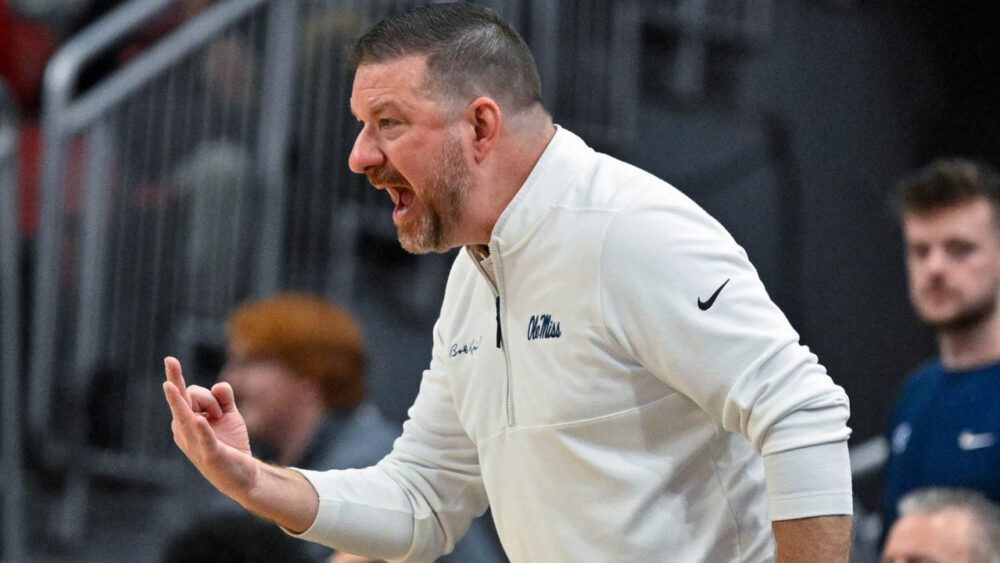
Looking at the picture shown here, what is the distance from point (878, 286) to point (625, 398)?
3.99m

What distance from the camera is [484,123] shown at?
6.73 ft

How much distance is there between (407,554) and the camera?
2291 mm

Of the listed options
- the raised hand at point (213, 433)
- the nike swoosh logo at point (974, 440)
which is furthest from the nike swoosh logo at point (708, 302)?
the nike swoosh logo at point (974, 440)

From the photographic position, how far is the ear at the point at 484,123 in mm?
2035

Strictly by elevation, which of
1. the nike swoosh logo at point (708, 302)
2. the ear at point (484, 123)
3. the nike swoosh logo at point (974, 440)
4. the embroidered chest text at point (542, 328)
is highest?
the ear at point (484, 123)

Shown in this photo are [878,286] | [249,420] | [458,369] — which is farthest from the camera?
[878,286]

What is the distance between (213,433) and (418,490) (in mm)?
487

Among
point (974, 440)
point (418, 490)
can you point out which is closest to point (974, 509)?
point (974, 440)

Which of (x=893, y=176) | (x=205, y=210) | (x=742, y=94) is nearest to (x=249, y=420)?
(x=205, y=210)

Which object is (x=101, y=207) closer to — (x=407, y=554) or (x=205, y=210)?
(x=205, y=210)

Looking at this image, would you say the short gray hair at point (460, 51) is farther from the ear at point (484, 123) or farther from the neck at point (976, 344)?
the neck at point (976, 344)

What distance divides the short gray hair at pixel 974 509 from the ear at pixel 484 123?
1.64 m

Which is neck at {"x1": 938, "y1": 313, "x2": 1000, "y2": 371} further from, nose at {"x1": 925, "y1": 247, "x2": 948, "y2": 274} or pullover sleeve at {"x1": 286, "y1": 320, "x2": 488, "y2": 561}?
pullover sleeve at {"x1": 286, "y1": 320, "x2": 488, "y2": 561}

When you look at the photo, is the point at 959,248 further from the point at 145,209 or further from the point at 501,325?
the point at 145,209
